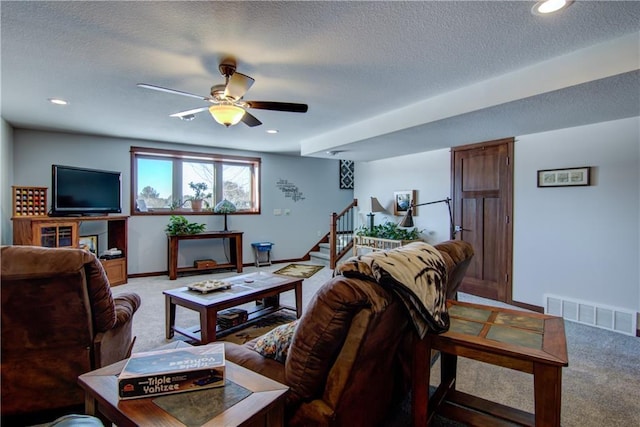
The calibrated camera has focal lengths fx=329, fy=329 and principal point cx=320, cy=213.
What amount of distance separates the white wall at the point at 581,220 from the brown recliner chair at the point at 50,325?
13.6 feet

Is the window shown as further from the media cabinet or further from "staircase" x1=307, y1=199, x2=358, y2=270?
"staircase" x1=307, y1=199, x2=358, y2=270

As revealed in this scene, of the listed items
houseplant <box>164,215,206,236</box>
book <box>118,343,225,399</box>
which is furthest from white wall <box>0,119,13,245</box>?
book <box>118,343,225,399</box>

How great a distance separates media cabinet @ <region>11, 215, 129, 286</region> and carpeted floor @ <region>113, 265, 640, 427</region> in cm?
172

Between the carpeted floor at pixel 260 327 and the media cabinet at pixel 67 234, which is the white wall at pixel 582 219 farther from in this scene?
the media cabinet at pixel 67 234

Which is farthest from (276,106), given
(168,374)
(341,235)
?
(341,235)

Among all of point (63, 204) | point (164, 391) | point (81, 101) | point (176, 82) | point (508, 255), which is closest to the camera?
point (164, 391)

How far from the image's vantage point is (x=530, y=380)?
89.0 inches

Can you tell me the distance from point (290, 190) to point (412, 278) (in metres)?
5.61

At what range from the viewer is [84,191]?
4531mm

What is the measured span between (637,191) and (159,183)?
20.6 ft

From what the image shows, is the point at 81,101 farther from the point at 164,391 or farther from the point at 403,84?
the point at 164,391

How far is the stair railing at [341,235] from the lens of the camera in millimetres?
5996

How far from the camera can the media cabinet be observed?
3914 millimetres

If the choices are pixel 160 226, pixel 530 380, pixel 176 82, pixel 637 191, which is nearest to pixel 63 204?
pixel 160 226
